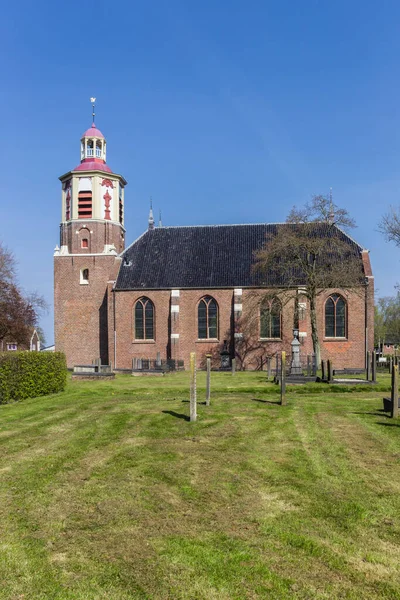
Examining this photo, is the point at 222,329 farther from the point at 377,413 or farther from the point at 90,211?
the point at 377,413

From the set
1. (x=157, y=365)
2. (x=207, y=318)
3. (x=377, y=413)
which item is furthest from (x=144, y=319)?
(x=377, y=413)

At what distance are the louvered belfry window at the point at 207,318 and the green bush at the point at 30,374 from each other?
17940 millimetres

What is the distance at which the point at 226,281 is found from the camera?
127 ft

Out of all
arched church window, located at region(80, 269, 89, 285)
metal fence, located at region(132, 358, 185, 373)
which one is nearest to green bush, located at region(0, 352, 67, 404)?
metal fence, located at region(132, 358, 185, 373)

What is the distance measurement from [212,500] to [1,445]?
220 inches

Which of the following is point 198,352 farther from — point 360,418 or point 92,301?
point 360,418

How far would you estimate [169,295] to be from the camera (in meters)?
39.1

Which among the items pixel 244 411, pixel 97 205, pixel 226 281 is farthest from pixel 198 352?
pixel 244 411

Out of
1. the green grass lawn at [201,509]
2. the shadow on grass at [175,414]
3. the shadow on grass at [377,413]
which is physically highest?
the green grass lawn at [201,509]

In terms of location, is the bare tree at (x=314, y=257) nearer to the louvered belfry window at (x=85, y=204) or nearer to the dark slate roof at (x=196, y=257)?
the dark slate roof at (x=196, y=257)

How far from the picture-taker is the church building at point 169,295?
37.2m

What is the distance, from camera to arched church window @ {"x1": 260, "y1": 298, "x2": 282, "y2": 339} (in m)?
37.6

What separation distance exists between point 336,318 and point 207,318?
9063 mm

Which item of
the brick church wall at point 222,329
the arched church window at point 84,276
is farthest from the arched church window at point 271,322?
the arched church window at point 84,276
